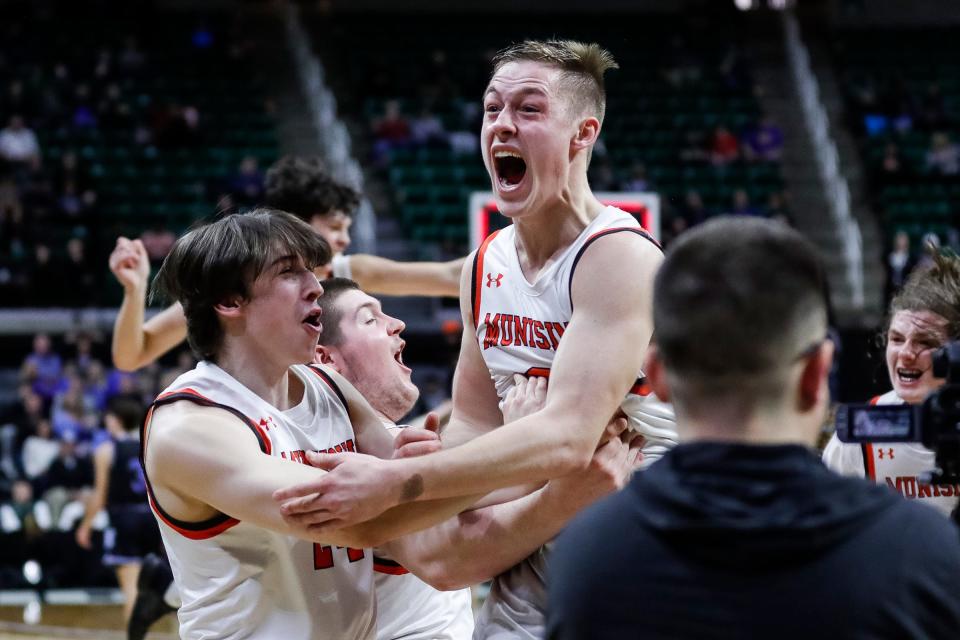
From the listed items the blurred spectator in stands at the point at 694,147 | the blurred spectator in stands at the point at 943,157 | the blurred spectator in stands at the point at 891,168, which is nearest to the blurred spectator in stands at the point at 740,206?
the blurred spectator in stands at the point at 694,147

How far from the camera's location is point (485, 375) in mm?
3684

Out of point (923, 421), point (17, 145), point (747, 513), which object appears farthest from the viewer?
point (17, 145)

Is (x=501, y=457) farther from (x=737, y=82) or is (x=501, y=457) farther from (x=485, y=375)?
(x=737, y=82)

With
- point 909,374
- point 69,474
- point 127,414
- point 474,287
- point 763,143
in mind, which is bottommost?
point 69,474

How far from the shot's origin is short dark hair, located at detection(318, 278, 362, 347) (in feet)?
13.6

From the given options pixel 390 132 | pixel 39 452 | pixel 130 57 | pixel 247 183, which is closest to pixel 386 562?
pixel 39 452

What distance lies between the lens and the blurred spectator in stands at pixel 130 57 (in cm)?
1745

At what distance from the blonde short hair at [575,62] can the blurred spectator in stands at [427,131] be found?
1310 centimetres

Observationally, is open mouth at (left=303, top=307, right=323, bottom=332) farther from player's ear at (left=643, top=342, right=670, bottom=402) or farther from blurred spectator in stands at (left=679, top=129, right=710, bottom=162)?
blurred spectator in stands at (left=679, top=129, right=710, bottom=162)

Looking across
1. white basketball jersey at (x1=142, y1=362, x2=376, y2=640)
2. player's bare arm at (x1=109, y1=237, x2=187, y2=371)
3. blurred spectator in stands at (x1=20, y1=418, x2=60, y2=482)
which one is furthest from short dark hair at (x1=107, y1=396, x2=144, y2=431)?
white basketball jersey at (x1=142, y1=362, x2=376, y2=640)

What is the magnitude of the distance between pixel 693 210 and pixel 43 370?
300 inches

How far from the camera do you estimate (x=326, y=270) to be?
5.41 meters

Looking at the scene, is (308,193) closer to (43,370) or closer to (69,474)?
(69,474)

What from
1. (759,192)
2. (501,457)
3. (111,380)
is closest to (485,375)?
(501,457)
